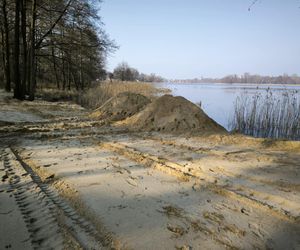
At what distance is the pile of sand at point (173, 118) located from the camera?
7.60 meters

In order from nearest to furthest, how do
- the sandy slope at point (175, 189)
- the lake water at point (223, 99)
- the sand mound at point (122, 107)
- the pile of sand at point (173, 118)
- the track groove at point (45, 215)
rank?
the track groove at point (45, 215), the sandy slope at point (175, 189), the pile of sand at point (173, 118), the sand mound at point (122, 107), the lake water at point (223, 99)

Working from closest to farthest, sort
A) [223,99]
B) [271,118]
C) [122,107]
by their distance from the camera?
[122,107] < [271,118] < [223,99]

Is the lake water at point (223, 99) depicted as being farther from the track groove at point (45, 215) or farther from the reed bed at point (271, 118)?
the track groove at point (45, 215)

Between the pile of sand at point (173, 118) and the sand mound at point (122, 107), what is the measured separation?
959mm

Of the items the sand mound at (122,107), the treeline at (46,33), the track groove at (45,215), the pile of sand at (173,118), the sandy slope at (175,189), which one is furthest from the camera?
the treeline at (46,33)

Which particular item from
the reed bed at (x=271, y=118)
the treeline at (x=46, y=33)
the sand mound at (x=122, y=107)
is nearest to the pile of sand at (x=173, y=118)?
the sand mound at (x=122, y=107)

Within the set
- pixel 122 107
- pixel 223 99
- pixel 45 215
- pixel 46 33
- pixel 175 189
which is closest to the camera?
pixel 45 215

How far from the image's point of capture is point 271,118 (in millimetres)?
10500

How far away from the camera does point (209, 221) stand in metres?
2.76

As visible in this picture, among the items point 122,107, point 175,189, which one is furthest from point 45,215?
point 122,107

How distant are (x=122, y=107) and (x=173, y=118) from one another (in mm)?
2785

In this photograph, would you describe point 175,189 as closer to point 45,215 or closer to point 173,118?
point 45,215

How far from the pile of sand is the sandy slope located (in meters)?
1.21

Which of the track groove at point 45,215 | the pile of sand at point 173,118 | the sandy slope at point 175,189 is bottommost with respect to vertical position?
the track groove at point 45,215
